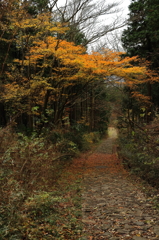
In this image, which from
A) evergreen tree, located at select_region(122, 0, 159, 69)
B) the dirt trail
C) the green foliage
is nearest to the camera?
the green foliage

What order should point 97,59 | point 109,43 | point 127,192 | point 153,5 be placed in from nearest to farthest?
point 127,192 → point 97,59 → point 153,5 → point 109,43

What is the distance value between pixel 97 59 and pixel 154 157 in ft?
18.8

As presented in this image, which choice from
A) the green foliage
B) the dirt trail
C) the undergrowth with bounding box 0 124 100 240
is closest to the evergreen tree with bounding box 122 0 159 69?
the dirt trail

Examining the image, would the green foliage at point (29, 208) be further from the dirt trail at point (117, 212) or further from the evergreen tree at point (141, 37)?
the evergreen tree at point (141, 37)

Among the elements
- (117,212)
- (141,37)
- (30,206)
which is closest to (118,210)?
(117,212)

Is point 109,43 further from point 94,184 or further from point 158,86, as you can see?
point 94,184

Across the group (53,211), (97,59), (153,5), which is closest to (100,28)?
(153,5)

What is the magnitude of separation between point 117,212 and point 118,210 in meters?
0.13

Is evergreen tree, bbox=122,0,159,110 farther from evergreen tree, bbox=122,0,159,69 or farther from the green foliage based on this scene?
the green foliage

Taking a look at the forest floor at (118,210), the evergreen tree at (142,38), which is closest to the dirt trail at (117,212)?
the forest floor at (118,210)

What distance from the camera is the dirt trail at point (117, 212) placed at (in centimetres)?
433

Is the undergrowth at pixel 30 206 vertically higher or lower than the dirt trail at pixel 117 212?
higher

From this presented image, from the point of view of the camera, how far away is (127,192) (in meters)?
7.07

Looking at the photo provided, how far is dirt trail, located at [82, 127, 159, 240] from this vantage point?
4.33m
